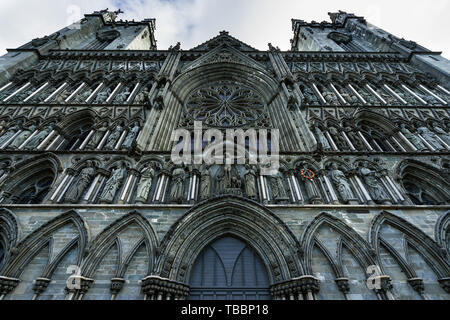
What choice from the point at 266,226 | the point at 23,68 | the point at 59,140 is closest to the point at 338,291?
the point at 266,226

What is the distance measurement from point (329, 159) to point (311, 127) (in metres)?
2.45

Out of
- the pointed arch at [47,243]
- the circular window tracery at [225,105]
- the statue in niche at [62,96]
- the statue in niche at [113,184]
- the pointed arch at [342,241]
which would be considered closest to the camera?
the pointed arch at [47,243]

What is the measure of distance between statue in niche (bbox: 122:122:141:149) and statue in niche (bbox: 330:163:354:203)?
7746 mm

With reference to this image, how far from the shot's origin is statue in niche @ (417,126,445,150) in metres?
9.69

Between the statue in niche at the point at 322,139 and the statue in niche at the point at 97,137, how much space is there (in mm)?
9655

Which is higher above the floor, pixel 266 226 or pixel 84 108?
pixel 84 108

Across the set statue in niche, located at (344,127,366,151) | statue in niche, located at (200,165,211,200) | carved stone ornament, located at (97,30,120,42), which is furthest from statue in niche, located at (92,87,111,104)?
carved stone ornament, located at (97,30,120,42)

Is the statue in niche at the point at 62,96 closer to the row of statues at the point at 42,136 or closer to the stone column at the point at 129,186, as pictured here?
the row of statues at the point at 42,136

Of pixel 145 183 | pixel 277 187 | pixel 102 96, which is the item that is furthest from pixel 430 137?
pixel 102 96

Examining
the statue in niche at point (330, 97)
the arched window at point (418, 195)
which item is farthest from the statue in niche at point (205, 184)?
the statue in niche at point (330, 97)

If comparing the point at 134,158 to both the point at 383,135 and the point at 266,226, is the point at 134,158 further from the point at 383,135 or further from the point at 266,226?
the point at 383,135

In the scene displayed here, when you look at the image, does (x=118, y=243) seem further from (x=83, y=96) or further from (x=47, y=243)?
(x=83, y=96)

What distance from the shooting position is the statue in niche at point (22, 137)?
369 inches

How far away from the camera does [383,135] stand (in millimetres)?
11672
